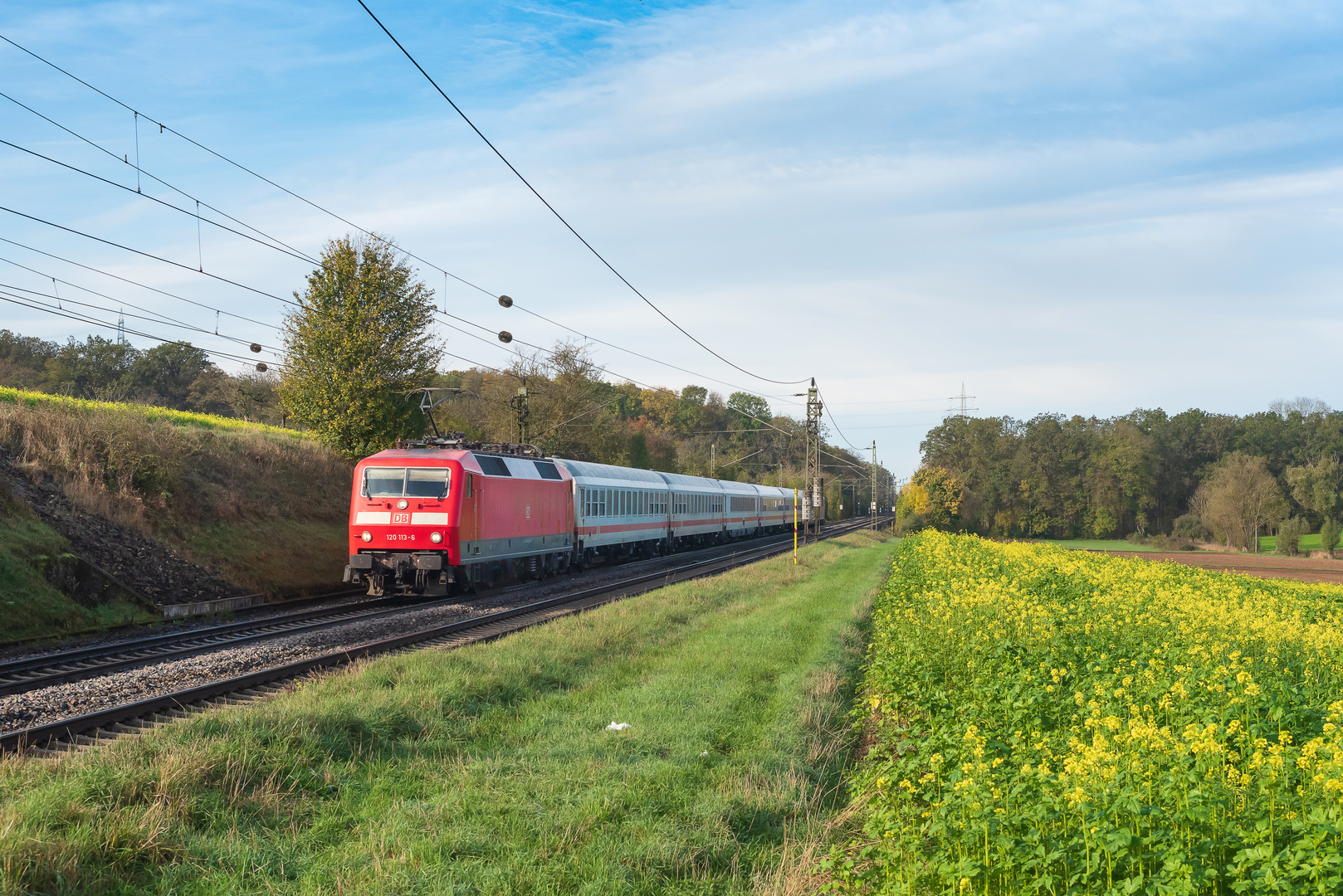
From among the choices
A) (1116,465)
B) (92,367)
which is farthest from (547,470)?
(1116,465)

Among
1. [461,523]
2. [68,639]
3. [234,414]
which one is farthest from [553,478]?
[234,414]

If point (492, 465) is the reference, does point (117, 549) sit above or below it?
below

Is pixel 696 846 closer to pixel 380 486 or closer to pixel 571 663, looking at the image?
pixel 571 663

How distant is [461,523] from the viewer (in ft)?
64.3

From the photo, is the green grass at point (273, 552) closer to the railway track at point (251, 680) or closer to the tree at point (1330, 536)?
the railway track at point (251, 680)

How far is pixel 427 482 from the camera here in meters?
19.5

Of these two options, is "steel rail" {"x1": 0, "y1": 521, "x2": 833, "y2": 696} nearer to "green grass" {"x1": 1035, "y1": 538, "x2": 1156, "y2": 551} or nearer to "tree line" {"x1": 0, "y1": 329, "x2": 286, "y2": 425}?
"tree line" {"x1": 0, "y1": 329, "x2": 286, "y2": 425}

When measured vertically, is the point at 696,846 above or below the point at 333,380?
below

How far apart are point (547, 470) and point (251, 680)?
15.8 metres

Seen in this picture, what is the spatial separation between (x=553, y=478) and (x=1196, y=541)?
81182mm

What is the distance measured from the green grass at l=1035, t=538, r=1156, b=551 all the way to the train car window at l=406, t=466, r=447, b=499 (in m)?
65.7

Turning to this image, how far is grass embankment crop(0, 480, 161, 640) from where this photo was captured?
14375 millimetres

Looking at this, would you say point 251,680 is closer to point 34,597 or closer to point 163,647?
point 163,647

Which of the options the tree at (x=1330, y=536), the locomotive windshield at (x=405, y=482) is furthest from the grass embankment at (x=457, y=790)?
the tree at (x=1330, y=536)
